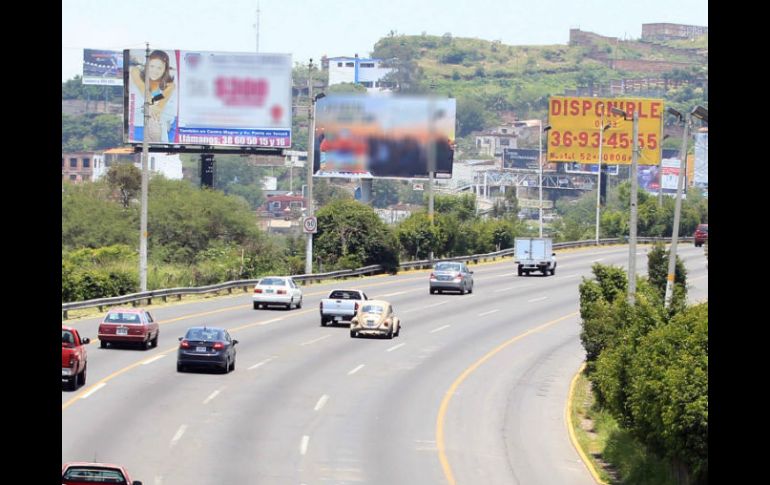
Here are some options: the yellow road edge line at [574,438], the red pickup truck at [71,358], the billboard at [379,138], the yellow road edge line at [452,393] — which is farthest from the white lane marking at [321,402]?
the billboard at [379,138]

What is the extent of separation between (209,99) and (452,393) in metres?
65.1

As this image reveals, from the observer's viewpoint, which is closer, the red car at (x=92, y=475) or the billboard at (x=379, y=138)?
the red car at (x=92, y=475)

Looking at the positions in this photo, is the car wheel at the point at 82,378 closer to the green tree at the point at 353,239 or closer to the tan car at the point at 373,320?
the tan car at the point at 373,320

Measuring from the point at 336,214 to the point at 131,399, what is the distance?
47.1 meters

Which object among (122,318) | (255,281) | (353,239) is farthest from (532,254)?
(122,318)

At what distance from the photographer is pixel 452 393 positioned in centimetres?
4088

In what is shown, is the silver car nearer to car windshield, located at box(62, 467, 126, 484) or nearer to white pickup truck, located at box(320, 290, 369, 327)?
white pickup truck, located at box(320, 290, 369, 327)

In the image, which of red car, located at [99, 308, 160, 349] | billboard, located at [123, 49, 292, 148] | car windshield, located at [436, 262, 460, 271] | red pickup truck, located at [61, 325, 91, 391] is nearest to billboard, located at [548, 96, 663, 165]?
billboard, located at [123, 49, 292, 148]

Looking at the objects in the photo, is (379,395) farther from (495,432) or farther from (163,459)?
(163,459)

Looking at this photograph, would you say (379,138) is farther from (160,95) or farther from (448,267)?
(448,267)

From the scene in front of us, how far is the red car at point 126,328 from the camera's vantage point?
44750mm

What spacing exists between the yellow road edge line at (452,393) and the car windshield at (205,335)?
23.8 ft

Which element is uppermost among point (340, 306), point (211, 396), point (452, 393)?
point (340, 306)

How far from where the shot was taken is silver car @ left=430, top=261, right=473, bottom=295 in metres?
69.3
